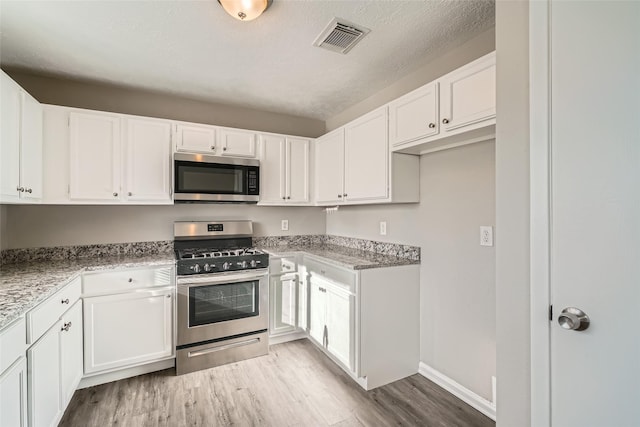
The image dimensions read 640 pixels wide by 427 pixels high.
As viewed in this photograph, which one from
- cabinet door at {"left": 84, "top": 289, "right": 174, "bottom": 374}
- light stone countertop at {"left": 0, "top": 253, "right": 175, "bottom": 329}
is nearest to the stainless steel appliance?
cabinet door at {"left": 84, "top": 289, "right": 174, "bottom": 374}

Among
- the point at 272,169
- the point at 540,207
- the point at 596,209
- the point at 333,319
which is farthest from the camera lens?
the point at 272,169

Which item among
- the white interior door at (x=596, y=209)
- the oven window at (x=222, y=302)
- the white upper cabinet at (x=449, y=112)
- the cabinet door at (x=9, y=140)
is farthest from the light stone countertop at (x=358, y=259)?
→ the cabinet door at (x=9, y=140)

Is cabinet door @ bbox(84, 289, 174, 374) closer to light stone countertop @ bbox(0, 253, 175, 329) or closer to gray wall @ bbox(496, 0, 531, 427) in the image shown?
light stone countertop @ bbox(0, 253, 175, 329)

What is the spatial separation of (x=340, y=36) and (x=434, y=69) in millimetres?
829

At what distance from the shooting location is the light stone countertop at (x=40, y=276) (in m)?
1.33

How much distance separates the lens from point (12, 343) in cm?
121

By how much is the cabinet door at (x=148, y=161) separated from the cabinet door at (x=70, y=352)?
0.99m

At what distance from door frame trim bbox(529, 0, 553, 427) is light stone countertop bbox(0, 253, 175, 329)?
1987mm

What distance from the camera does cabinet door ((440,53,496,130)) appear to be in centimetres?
159

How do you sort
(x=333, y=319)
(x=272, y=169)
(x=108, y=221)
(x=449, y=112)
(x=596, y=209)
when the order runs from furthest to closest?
(x=272, y=169), (x=108, y=221), (x=333, y=319), (x=449, y=112), (x=596, y=209)

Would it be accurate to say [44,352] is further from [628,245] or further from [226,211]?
[628,245]

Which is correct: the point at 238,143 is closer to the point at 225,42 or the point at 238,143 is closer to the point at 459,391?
the point at 225,42

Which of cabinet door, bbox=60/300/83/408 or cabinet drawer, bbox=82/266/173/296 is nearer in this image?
A: cabinet door, bbox=60/300/83/408

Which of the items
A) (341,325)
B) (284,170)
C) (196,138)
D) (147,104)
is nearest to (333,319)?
(341,325)
